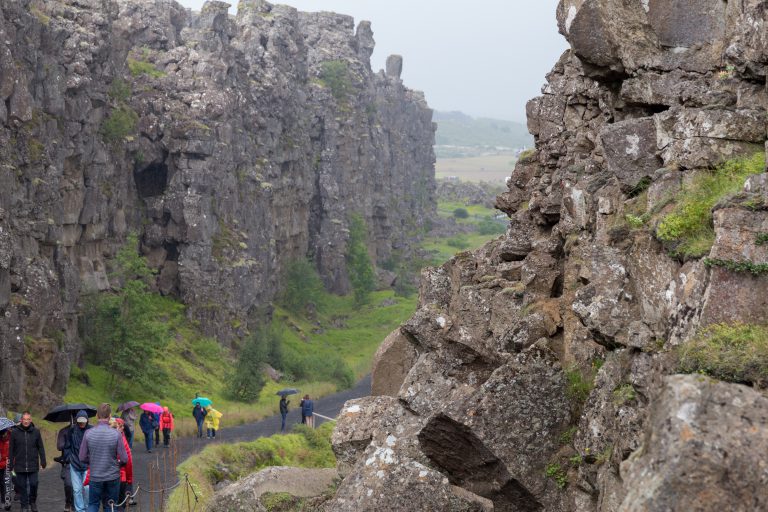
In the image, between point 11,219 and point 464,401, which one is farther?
point 11,219

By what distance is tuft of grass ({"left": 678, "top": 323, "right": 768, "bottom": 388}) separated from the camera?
11.3 metres

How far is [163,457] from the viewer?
40344mm

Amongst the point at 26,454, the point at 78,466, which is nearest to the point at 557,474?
the point at 78,466

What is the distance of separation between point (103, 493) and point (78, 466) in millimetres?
1432

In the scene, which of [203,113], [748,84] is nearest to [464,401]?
[748,84]

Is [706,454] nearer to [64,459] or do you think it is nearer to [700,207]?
[700,207]

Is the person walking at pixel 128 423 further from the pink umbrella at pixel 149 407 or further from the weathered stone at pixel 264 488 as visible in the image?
the weathered stone at pixel 264 488

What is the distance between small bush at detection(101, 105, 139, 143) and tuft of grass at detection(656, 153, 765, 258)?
214 ft

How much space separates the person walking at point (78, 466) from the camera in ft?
65.3

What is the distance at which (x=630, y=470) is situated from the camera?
34.1ft

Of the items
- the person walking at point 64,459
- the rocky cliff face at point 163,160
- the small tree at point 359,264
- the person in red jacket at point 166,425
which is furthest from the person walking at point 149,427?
the small tree at point 359,264

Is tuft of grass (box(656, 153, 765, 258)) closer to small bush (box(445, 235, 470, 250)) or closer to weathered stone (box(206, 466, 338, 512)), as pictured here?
weathered stone (box(206, 466, 338, 512))

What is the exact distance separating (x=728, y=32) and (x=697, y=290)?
6.07m

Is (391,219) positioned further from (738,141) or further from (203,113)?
(738,141)
